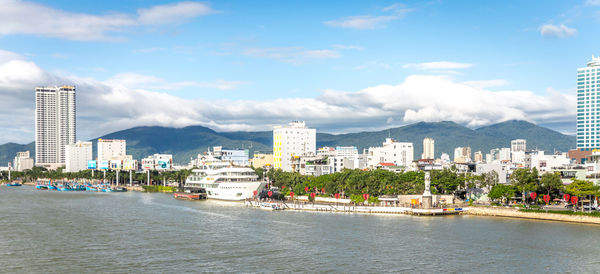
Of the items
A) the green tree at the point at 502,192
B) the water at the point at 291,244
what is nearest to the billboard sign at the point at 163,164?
the water at the point at 291,244

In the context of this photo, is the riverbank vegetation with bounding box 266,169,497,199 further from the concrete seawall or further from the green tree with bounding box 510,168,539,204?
the concrete seawall

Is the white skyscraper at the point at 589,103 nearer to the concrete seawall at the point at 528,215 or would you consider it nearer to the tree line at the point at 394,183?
the tree line at the point at 394,183

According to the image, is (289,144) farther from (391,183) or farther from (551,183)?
(551,183)

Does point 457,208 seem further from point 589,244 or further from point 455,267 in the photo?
point 455,267

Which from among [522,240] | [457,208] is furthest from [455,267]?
[457,208]

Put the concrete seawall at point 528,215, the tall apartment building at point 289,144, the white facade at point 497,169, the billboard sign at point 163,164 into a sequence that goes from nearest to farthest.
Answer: the concrete seawall at point 528,215, the white facade at point 497,169, the tall apartment building at point 289,144, the billboard sign at point 163,164

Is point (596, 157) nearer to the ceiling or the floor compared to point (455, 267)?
nearer to the ceiling
